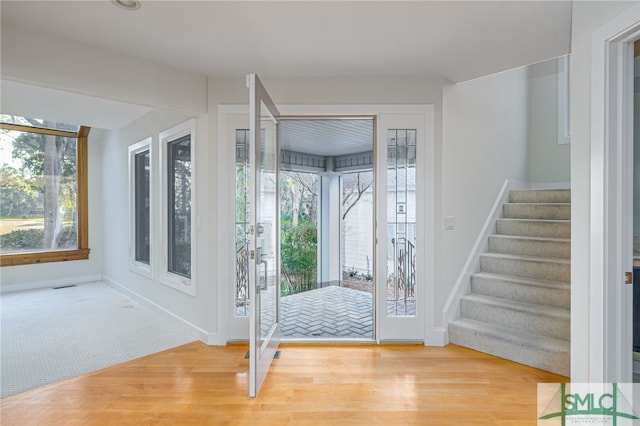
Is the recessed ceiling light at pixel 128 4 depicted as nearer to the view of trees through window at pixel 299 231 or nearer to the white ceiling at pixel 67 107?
the white ceiling at pixel 67 107

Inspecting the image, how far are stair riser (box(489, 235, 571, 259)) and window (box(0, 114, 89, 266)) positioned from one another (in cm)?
628

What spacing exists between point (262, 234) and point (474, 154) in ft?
8.00

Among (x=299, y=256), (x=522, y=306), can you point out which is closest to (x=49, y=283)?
(x=299, y=256)

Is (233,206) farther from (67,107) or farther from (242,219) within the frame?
(67,107)

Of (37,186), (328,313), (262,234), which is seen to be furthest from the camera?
(37,186)

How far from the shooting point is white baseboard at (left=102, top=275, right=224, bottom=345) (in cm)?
327

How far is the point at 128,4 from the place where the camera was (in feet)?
6.64

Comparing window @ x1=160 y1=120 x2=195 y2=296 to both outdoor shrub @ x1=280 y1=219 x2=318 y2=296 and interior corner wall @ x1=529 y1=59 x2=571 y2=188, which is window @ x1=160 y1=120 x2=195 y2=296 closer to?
outdoor shrub @ x1=280 y1=219 x2=318 y2=296

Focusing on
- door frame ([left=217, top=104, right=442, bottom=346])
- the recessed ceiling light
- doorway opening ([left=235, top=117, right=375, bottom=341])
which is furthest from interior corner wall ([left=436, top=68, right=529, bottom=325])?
the recessed ceiling light

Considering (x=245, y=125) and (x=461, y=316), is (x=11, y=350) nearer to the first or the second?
(x=245, y=125)

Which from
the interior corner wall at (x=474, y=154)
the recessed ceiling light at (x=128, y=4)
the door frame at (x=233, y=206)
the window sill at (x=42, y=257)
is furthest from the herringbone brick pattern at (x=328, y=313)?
the window sill at (x=42, y=257)

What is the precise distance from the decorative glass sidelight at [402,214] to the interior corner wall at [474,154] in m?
0.25

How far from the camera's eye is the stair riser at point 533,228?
3.52 meters

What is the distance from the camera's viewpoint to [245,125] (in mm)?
3242
